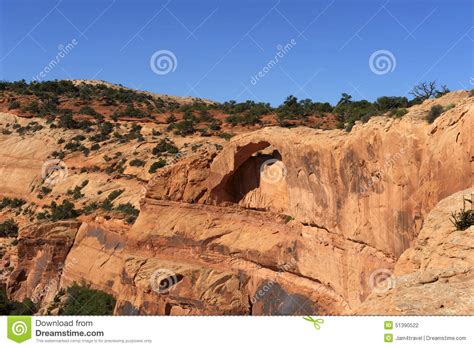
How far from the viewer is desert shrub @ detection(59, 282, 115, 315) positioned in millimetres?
26656

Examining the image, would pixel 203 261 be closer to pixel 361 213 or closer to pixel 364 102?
pixel 361 213

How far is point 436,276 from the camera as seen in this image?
9.23m

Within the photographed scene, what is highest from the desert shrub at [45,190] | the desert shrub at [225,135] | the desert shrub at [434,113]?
the desert shrub at [225,135]

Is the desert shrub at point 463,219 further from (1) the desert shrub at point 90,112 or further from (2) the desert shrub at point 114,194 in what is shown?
(1) the desert shrub at point 90,112

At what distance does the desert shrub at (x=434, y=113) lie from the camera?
45.8ft

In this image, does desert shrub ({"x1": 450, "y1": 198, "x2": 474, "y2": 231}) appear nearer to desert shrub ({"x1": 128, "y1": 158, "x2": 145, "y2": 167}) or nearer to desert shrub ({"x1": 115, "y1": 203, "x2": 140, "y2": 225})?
desert shrub ({"x1": 115, "y1": 203, "x2": 140, "y2": 225})

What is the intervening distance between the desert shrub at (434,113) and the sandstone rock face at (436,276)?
2582 mm

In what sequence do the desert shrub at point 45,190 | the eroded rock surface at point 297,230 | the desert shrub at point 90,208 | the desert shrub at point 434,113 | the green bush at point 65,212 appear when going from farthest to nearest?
the desert shrub at point 45,190 < the green bush at point 65,212 < the desert shrub at point 90,208 < the desert shrub at point 434,113 < the eroded rock surface at point 297,230

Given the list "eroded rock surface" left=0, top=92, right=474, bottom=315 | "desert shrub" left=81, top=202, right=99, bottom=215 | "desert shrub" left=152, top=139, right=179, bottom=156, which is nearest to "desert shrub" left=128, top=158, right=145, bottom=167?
"desert shrub" left=152, top=139, right=179, bottom=156

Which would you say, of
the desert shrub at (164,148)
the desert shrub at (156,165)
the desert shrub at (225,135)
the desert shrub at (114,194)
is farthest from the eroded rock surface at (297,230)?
the desert shrub at (225,135)

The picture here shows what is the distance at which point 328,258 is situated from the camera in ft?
62.2

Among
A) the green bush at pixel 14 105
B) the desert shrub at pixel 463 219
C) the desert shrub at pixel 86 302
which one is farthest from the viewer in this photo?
the green bush at pixel 14 105

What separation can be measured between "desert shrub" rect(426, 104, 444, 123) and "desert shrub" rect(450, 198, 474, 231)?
3334 millimetres
